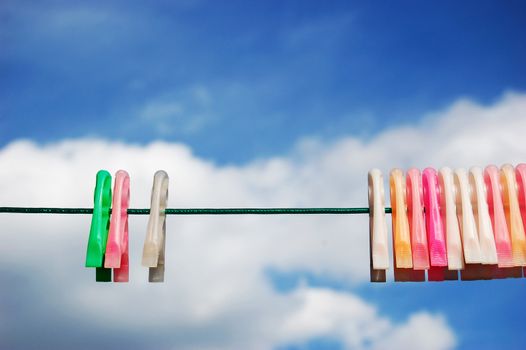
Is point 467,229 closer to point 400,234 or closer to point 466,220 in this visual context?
point 466,220

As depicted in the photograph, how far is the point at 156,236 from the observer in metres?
5.11

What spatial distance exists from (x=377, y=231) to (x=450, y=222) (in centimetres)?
55

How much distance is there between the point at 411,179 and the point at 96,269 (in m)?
2.42

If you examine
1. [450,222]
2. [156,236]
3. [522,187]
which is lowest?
[156,236]

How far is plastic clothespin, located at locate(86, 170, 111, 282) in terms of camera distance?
505cm

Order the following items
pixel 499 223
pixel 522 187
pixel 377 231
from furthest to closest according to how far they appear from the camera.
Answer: pixel 522 187, pixel 499 223, pixel 377 231

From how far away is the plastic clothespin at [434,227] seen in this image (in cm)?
505

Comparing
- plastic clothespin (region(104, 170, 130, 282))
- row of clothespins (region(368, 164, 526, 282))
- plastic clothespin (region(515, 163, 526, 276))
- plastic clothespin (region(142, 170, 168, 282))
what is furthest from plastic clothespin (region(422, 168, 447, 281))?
plastic clothespin (region(104, 170, 130, 282))

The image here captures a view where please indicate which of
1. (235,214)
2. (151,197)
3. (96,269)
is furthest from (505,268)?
(96,269)

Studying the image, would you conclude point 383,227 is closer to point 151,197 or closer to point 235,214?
point 235,214

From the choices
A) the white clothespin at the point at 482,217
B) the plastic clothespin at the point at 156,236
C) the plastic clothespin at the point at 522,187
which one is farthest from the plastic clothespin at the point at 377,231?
the plastic clothespin at the point at 156,236

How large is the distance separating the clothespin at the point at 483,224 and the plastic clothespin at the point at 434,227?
26 cm

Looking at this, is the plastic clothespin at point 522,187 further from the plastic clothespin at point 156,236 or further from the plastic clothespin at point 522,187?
the plastic clothespin at point 156,236

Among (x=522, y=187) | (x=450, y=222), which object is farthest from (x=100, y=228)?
(x=522, y=187)
